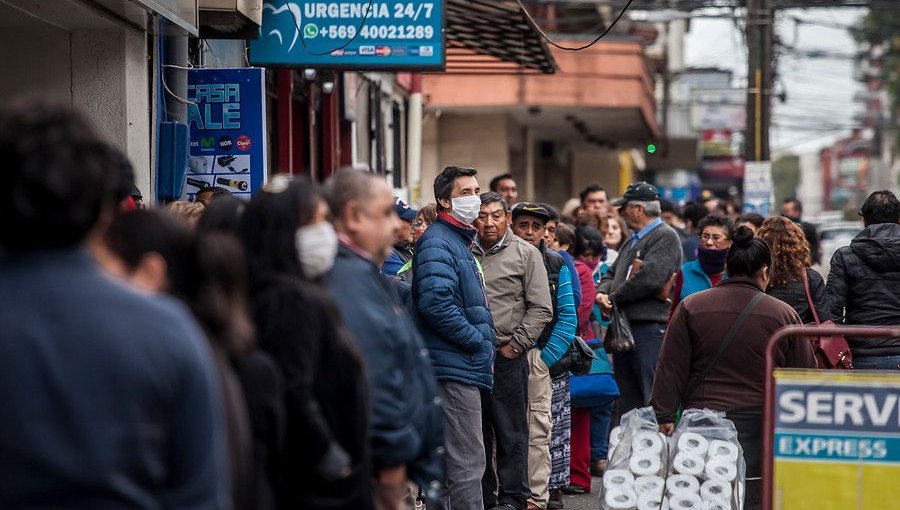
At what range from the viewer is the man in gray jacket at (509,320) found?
9.20 metres

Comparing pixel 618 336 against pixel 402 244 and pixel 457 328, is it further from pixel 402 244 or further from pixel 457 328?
pixel 457 328

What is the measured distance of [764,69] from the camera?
20.5 metres

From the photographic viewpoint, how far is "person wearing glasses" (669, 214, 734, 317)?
33.3ft

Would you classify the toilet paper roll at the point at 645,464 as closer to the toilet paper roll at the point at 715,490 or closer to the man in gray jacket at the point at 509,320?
the toilet paper roll at the point at 715,490

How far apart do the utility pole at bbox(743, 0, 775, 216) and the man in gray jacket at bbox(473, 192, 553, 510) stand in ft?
36.5

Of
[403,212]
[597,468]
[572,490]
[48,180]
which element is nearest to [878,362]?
[572,490]

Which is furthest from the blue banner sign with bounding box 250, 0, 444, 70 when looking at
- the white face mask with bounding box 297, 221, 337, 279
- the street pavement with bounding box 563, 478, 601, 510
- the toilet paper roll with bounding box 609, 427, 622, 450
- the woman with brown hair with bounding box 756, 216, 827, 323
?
the white face mask with bounding box 297, 221, 337, 279

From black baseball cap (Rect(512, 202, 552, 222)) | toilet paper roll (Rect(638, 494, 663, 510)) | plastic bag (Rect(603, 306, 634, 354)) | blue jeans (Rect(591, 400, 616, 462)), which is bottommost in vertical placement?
blue jeans (Rect(591, 400, 616, 462))

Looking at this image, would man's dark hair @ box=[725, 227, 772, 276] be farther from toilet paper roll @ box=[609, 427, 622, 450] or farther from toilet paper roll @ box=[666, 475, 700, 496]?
toilet paper roll @ box=[666, 475, 700, 496]

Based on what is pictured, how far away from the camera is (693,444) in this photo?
23.7ft

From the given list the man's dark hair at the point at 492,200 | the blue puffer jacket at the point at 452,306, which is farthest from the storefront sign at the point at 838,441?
the man's dark hair at the point at 492,200

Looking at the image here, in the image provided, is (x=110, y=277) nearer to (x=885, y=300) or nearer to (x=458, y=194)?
(x=458, y=194)

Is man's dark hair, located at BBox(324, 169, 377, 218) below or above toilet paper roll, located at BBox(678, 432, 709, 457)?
above

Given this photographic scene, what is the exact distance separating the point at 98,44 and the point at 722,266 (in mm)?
4411
